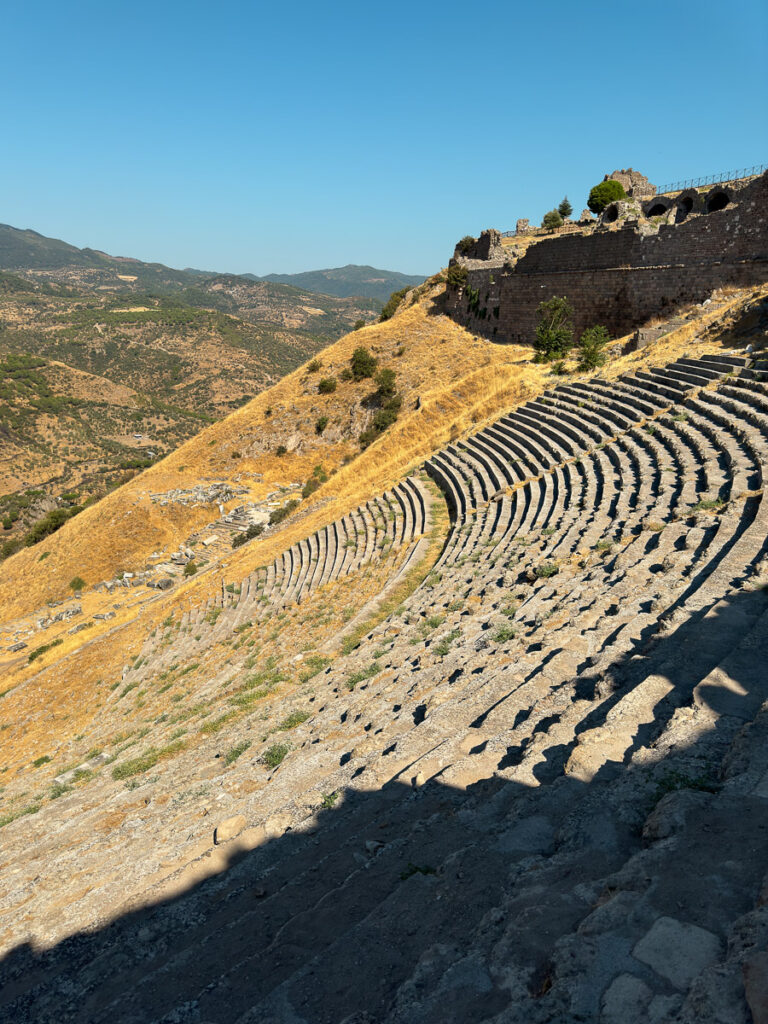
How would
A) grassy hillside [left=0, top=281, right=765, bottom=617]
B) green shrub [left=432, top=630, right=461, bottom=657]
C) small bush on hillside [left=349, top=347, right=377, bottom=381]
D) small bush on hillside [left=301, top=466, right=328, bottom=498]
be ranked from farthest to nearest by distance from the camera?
small bush on hillside [left=349, top=347, right=377, bottom=381], small bush on hillside [left=301, top=466, right=328, bottom=498], grassy hillside [left=0, top=281, right=765, bottom=617], green shrub [left=432, top=630, right=461, bottom=657]

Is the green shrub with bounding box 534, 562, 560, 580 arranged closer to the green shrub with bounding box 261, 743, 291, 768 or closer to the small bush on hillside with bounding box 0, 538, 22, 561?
the green shrub with bounding box 261, 743, 291, 768

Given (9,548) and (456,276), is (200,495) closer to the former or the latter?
(9,548)

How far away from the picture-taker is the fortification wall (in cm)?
2398

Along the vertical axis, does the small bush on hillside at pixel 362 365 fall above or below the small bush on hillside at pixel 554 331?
below

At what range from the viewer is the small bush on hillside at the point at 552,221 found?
158 feet

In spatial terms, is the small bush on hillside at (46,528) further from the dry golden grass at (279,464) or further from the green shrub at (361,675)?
the green shrub at (361,675)

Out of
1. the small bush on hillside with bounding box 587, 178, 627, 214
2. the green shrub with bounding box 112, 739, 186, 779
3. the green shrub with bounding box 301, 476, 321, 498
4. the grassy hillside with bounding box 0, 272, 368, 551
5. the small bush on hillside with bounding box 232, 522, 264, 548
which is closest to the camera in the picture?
the green shrub with bounding box 112, 739, 186, 779

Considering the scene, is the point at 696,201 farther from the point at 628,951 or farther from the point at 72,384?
the point at 72,384

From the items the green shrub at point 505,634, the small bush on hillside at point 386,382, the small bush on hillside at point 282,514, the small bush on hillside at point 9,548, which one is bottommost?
the small bush on hillside at point 9,548

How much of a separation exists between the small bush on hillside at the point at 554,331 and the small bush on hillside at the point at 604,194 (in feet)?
58.7

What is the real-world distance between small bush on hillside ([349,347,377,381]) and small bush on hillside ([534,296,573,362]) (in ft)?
32.0

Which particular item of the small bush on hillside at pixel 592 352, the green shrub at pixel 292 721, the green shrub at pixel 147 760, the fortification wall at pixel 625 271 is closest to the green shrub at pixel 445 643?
the green shrub at pixel 292 721

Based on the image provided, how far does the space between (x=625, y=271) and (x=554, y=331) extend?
4662 millimetres

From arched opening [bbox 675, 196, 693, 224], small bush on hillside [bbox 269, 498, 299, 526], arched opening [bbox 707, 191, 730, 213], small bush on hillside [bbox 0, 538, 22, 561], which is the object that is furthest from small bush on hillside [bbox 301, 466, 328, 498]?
arched opening [bbox 707, 191, 730, 213]
